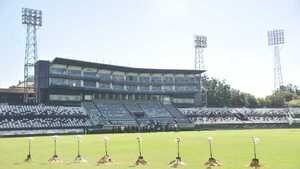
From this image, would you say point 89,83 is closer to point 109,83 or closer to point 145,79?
point 109,83

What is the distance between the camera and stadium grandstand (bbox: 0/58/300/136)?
8000 cm

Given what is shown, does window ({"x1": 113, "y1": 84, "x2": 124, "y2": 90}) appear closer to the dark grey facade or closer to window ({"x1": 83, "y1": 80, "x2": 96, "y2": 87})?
the dark grey facade

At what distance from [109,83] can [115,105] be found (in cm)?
652

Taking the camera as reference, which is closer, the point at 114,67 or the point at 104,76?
the point at 104,76

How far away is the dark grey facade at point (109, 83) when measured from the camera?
8969 centimetres

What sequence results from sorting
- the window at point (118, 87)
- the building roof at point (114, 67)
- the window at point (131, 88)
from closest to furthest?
the building roof at point (114, 67)
the window at point (118, 87)
the window at point (131, 88)

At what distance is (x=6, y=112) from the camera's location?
77125 mm

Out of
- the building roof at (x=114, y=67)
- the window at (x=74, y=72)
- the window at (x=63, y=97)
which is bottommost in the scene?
the window at (x=63, y=97)

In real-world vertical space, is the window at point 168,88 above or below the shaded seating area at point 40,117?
above

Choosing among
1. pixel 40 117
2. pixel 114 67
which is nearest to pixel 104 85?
pixel 114 67

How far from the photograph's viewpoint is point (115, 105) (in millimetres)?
98500

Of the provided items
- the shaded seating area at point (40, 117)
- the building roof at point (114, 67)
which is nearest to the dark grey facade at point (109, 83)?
the building roof at point (114, 67)

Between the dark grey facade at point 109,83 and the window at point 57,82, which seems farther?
the dark grey facade at point 109,83

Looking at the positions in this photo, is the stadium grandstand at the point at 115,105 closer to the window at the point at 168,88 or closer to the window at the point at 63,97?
the window at the point at 63,97
